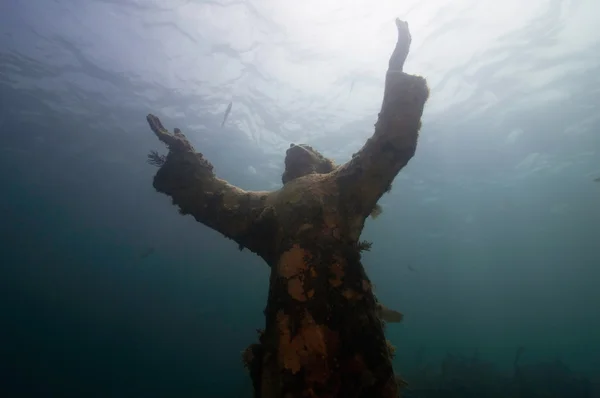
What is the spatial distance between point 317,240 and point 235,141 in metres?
22.4

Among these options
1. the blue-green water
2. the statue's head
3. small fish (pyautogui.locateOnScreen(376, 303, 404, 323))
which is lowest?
small fish (pyautogui.locateOnScreen(376, 303, 404, 323))

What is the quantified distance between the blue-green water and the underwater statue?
35.6ft

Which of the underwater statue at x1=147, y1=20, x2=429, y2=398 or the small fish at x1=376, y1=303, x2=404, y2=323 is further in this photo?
the small fish at x1=376, y1=303, x2=404, y2=323

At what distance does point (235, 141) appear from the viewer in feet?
79.7

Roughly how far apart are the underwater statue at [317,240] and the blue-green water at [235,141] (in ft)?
35.6

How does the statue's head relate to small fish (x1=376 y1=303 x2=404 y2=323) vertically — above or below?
above

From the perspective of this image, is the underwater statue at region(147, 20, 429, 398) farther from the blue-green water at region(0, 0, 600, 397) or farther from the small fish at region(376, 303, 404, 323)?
the blue-green water at region(0, 0, 600, 397)

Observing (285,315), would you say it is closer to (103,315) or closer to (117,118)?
(117,118)

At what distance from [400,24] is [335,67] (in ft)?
39.8

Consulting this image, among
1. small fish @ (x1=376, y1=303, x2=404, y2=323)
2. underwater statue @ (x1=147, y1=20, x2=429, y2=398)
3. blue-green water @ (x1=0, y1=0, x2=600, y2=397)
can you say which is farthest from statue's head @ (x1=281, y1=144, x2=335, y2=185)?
blue-green water @ (x1=0, y1=0, x2=600, y2=397)

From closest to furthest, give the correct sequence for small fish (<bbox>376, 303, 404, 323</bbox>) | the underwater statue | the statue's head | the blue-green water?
the underwater statue, small fish (<bbox>376, 303, 404, 323</bbox>), the statue's head, the blue-green water

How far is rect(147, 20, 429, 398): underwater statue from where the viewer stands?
252 cm

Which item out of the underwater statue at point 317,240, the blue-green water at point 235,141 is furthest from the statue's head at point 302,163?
the blue-green water at point 235,141

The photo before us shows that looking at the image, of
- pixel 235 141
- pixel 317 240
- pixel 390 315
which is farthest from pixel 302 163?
pixel 235 141
